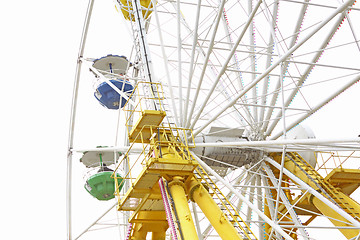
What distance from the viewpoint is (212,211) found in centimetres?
1641

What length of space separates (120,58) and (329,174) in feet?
38.1

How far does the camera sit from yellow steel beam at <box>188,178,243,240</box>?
1573 centimetres

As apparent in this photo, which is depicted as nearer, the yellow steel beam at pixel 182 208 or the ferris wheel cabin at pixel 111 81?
the yellow steel beam at pixel 182 208

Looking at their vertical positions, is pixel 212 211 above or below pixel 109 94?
below

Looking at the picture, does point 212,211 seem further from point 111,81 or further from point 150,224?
point 111,81

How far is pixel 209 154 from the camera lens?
21.3m

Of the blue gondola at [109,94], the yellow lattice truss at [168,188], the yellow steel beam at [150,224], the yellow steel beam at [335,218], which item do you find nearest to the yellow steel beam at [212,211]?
the yellow lattice truss at [168,188]

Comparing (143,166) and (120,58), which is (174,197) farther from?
(120,58)

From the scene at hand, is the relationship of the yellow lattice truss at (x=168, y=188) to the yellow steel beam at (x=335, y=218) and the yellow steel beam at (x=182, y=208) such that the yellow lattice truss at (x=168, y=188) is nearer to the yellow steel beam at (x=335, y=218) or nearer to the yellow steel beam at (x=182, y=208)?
the yellow steel beam at (x=182, y=208)

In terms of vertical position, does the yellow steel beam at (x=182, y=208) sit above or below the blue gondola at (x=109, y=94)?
below

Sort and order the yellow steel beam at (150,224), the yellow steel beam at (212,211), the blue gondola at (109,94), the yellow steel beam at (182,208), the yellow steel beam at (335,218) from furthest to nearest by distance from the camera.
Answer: the blue gondola at (109,94)
the yellow steel beam at (335,218)
the yellow steel beam at (150,224)
the yellow steel beam at (212,211)
the yellow steel beam at (182,208)

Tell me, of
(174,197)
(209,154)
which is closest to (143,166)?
(174,197)

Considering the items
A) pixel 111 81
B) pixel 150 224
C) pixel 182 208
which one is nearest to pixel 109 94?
pixel 111 81

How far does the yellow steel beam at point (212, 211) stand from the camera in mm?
15727
